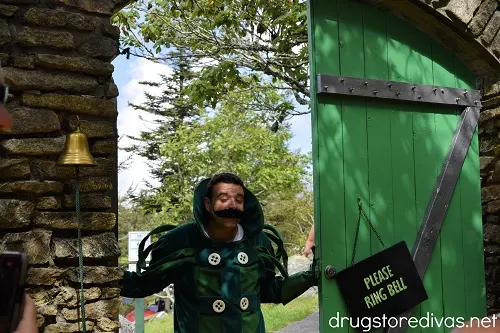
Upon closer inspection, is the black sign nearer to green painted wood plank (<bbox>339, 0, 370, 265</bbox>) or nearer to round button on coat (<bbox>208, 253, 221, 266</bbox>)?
green painted wood plank (<bbox>339, 0, 370, 265</bbox>)

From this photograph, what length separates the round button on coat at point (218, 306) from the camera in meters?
3.83

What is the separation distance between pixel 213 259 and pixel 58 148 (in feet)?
3.58

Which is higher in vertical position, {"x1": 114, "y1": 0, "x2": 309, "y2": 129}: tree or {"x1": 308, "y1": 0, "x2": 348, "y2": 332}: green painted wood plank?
{"x1": 114, "y1": 0, "x2": 309, "y2": 129}: tree

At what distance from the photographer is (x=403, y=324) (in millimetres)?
4152

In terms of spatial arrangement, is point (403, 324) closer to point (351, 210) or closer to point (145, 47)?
point (351, 210)

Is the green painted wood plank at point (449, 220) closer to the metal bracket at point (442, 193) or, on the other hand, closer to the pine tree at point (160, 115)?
the metal bracket at point (442, 193)

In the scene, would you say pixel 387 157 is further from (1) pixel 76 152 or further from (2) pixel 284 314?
(2) pixel 284 314

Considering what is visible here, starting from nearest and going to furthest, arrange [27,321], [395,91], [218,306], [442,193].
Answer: [27,321], [218,306], [395,91], [442,193]

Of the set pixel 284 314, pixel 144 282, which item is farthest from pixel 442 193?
pixel 284 314

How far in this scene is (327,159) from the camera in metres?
4.03

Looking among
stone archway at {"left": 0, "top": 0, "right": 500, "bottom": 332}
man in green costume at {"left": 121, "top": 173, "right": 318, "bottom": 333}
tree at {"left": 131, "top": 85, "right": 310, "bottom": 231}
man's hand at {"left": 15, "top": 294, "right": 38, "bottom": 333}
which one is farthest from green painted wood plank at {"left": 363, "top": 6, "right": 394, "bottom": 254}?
tree at {"left": 131, "top": 85, "right": 310, "bottom": 231}

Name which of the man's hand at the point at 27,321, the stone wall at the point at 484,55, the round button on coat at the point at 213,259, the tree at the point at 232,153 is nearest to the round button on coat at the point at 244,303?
the round button on coat at the point at 213,259

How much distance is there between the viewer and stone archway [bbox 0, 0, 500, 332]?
315 cm

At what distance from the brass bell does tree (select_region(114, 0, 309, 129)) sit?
3.92 metres
